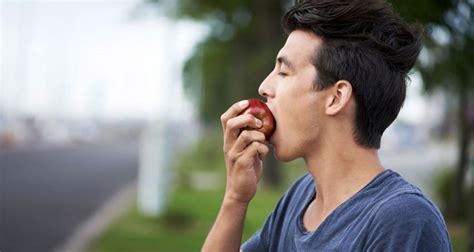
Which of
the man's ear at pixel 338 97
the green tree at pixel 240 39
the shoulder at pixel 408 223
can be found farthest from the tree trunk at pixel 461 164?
the shoulder at pixel 408 223

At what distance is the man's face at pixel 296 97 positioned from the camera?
6.70 ft

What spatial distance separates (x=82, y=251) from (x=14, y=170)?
657 inches

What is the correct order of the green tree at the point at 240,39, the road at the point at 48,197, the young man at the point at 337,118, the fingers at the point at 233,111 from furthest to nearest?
the green tree at the point at 240,39 < the road at the point at 48,197 < the fingers at the point at 233,111 < the young man at the point at 337,118

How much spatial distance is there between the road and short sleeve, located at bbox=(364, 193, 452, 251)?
8.70 meters

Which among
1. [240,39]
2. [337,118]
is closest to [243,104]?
[337,118]

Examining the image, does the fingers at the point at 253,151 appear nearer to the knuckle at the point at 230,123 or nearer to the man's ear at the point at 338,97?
the knuckle at the point at 230,123

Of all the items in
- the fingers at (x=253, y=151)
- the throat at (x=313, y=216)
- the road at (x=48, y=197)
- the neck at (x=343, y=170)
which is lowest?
the road at (x=48, y=197)

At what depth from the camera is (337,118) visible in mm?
2020

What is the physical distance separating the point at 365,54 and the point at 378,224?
47cm

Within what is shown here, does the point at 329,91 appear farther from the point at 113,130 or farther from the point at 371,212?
the point at 113,130

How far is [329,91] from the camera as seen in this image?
2.01m

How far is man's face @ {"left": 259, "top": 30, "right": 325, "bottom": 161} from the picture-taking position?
204 cm

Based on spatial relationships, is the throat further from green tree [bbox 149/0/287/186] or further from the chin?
green tree [bbox 149/0/287/186]

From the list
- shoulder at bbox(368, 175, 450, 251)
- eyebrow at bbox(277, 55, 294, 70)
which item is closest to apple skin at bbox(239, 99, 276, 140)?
Answer: eyebrow at bbox(277, 55, 294, 70)
